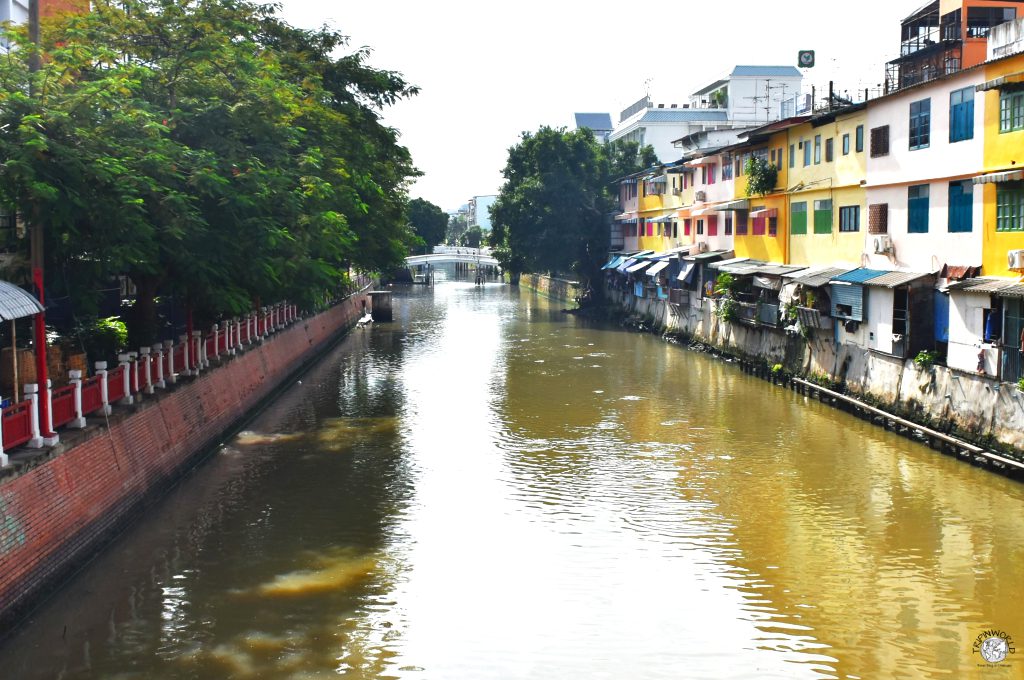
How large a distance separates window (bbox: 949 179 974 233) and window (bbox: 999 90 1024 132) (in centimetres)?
178

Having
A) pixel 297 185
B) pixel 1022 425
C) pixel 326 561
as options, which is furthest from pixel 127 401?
pixel 1022 425

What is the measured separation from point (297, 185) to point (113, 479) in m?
10.9

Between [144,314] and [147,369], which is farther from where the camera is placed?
[144,314]

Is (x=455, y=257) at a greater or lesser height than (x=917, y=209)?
greater

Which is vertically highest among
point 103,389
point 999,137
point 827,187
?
point 999,137

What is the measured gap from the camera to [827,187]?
33812 mm

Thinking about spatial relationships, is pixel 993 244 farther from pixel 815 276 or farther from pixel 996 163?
pixel 815 276

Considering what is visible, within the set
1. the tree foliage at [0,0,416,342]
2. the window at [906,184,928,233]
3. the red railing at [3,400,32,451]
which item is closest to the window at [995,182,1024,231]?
the window at [906,184,928,233]

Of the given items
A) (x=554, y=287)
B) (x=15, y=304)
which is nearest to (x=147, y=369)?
(x=15, y=304)

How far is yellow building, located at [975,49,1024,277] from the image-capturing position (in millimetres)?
21984

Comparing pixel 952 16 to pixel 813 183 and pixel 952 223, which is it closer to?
pixel 813 183

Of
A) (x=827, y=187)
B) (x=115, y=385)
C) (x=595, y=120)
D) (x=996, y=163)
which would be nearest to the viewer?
(x=115, y=385)

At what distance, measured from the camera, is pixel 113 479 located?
1738cm

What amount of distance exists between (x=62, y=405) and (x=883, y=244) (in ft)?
73.5
